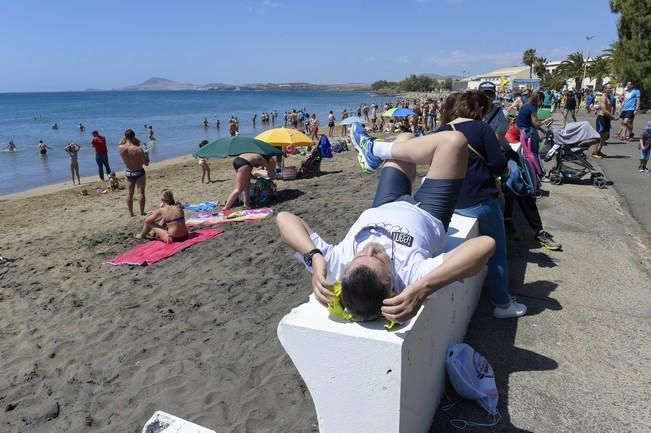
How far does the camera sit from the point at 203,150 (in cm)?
943

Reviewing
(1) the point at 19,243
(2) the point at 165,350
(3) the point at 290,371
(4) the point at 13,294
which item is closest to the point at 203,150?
(1) the point at 19,243

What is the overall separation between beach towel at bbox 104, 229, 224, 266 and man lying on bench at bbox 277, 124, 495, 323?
4.33 metres

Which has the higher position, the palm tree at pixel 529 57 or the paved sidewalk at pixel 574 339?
the palm tree at pixel 529 57

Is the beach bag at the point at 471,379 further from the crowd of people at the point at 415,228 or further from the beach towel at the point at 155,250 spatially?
the beach towel at the point at 155,250

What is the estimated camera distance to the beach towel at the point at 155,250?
252 inches

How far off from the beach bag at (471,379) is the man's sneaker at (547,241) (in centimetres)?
256

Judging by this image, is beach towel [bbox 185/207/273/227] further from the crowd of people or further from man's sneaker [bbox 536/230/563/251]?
the crowd of people

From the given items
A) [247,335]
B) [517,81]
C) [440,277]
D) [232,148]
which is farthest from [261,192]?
[517,81]

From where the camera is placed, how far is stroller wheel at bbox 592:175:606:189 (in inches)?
296

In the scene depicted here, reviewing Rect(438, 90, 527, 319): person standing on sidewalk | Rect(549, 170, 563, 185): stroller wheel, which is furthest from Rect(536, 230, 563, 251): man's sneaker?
Rect(549, 170, 563, 185): stroller wheel

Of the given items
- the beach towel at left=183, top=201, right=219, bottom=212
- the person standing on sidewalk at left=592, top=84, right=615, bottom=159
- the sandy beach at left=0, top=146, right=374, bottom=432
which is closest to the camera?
the sandy beach at left=0, top=146, right=374, bottom=432

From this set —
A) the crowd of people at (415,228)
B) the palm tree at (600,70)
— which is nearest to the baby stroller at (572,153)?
the crowd of people at (415,228)

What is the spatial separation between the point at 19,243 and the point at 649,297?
958 centimetres

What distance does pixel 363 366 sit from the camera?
5.79ft
